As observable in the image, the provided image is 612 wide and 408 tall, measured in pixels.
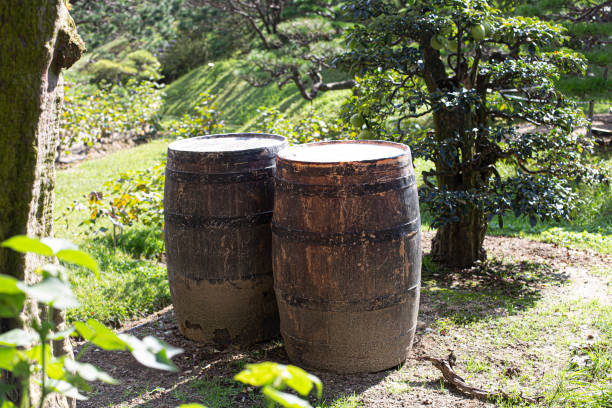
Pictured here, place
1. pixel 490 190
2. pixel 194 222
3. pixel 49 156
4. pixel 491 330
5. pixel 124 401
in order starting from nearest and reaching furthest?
pixel 49 156 → pixel 124 401 → pixel 194 222 → pixel 491 330 → pixel 490 190

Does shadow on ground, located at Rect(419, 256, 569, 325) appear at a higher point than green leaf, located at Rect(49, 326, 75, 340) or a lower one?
lower

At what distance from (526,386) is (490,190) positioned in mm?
1693

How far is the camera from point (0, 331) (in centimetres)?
214

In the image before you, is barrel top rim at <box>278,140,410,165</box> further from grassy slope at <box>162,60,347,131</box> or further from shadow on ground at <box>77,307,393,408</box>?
grassy slope at <box>162,60,347,131</box>

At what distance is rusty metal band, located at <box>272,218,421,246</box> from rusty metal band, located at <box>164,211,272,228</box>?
0.41 metres

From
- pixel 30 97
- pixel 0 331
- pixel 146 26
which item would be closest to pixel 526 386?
pixel 0 331

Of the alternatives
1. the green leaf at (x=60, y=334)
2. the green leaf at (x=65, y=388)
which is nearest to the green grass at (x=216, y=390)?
the green leaf at (x=65, y=388)

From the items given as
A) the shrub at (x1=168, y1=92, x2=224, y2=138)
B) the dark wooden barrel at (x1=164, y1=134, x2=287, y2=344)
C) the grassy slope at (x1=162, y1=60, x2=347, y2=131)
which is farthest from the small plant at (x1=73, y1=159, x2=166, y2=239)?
the grassy slope at (x1=162, y1=60, x2=347, y2=131)

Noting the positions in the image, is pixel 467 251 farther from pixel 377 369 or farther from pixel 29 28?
pixel 29 28

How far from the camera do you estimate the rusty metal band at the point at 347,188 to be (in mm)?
2975

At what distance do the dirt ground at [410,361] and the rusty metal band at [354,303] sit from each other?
423 millimetres

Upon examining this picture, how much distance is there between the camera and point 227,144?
3854 mm

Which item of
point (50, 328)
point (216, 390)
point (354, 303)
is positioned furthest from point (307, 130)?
point (50, 328)

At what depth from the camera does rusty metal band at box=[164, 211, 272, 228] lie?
3.47m
